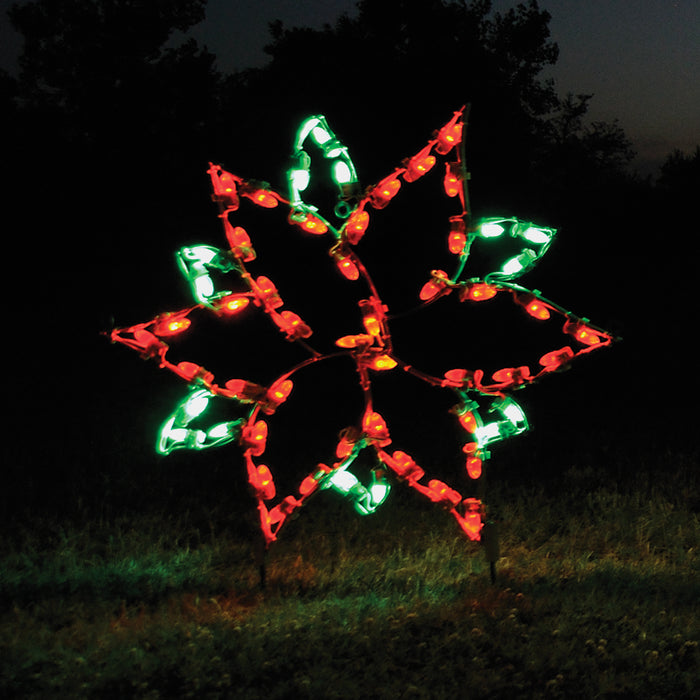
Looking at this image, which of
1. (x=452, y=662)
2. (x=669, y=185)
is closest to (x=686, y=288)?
(x=669, y=185)

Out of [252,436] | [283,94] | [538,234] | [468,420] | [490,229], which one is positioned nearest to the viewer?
[538,234]

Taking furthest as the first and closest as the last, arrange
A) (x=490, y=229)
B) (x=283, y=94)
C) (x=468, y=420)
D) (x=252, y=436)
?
(x=283, y=94) < (x=468, y=420) < (x=252, y=436) < (x=490, y=229)

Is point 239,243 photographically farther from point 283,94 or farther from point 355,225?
point 283,94

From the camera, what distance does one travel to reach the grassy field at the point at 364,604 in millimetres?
4527

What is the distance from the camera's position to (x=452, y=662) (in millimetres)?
4684

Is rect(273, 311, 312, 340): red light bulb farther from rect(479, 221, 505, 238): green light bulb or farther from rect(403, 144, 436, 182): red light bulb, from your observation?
rect(479, 221, 505, 238): green light bulb

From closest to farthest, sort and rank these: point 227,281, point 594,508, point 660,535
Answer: point 660,535 → point 594,508 → point 227,281

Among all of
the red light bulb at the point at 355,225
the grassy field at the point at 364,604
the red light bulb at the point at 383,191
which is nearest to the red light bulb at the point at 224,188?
the red light bulb at the point at 355,225

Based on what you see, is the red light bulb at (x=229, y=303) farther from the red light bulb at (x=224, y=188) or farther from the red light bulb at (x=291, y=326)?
the red light bulb at (x=224, y=188)

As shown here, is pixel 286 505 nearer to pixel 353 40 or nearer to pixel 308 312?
pixel 308 312

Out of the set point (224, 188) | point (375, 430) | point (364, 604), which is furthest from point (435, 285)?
point (364, 604)

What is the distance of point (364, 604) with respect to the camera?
5336 millimetres

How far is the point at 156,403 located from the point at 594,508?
15.0ft

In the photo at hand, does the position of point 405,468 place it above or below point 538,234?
below
